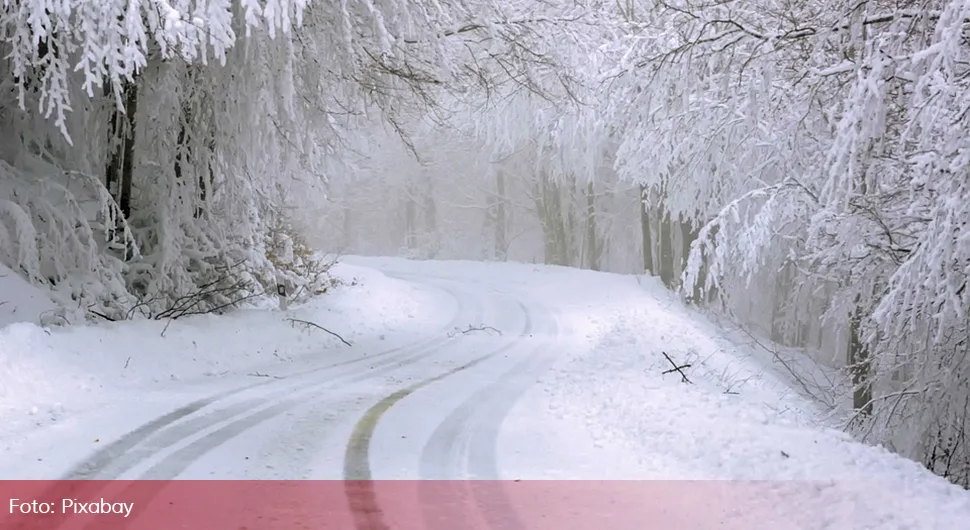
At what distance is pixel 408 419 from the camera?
6.76 meters

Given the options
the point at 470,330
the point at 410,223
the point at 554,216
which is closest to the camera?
the point at 470,330

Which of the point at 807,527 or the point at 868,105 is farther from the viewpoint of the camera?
the point at 868,105

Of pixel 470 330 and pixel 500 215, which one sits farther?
pixel 500 215

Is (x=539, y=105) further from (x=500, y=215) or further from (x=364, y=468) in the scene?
(x=500, y=215)

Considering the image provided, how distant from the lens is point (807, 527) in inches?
173

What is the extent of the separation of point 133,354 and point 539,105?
27.4 ft

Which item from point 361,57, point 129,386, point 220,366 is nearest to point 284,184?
point 361,57

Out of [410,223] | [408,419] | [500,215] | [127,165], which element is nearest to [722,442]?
[408,419]

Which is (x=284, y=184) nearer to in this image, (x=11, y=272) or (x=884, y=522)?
(x=11, y=272)

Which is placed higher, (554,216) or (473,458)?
(554,216)

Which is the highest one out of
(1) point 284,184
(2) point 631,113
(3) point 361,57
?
(3) point 361,57

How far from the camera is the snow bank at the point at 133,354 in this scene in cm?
645

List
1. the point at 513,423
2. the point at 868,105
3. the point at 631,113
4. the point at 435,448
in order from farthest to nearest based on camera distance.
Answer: the point at 631,113 → the point at 513,423 → the point at 435,448 → the point at 868,105

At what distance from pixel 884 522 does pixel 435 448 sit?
3202 mm
